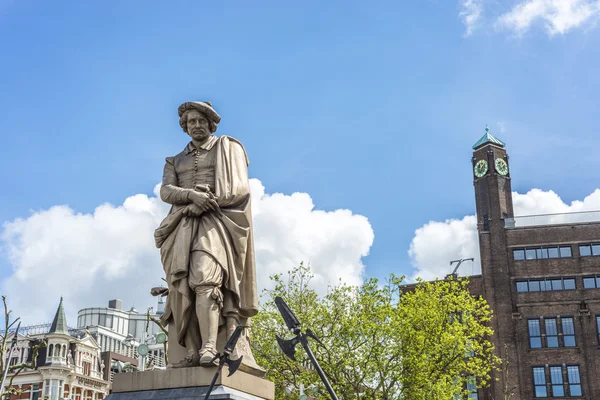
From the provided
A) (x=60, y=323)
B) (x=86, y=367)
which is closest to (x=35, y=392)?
(x=86, y=367)

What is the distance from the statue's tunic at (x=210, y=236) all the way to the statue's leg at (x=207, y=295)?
0.01 metres

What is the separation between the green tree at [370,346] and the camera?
3484 cm

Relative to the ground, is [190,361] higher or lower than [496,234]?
lower

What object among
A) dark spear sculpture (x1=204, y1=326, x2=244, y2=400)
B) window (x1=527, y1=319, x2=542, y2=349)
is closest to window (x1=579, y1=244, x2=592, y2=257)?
window (x1=527, y1=319, x2=542, y2=349)

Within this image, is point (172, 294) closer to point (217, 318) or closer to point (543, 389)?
point (217, 318)

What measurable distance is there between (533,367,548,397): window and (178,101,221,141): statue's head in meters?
53.0

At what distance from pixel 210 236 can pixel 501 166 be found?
59.3 metres

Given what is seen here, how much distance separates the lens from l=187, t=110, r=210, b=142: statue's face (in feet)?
33.9

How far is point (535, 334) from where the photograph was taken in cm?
5941

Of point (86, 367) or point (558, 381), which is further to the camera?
point (86, 367)

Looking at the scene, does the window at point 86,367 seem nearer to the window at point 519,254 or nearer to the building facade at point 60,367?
the building facade at point 60,367

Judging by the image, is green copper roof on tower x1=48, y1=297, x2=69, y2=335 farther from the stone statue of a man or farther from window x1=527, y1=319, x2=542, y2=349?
the stone statue of a man

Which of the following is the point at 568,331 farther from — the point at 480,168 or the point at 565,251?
the point at 480,168

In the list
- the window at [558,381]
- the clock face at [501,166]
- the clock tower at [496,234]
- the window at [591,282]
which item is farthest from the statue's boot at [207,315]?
the clock face at [501,166]
